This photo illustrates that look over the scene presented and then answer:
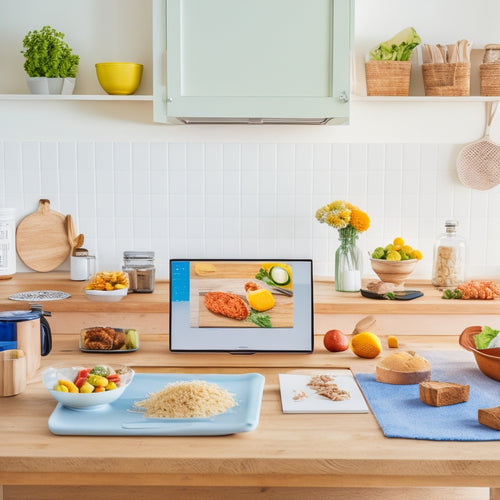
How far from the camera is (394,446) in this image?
4.63 ft

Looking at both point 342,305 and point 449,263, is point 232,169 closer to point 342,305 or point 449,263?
point 342,305

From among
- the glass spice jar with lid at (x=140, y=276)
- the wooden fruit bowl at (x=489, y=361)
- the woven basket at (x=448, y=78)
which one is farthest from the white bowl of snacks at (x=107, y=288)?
the woven basket at (x=448, y=78)

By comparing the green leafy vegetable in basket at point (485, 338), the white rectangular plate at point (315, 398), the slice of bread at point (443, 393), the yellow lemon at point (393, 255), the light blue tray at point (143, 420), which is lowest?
the white rectangular plate at point (315, 398)

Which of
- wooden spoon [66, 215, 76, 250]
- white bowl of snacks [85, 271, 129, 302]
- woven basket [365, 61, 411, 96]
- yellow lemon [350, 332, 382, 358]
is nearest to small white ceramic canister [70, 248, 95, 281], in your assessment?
wooden spoon [66, 215, 76, 250]

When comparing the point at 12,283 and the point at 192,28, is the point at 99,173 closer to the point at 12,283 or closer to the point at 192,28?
the point at 12,283

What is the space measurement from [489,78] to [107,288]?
2.14 metres

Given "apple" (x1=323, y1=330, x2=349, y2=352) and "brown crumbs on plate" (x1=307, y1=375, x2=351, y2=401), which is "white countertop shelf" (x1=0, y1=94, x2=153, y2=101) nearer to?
"apple" (x1=323, y1=330, x2=349, y2=352)

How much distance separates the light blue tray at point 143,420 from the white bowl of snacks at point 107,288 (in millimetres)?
1374

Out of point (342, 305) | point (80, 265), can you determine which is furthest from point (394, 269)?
point (80, 265)

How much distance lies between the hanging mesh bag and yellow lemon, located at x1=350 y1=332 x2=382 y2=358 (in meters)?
1.89

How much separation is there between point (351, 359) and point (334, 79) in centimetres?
157

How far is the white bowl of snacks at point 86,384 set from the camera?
5.16ft

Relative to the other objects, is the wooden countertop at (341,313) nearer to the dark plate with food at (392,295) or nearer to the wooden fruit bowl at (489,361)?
the dark plate with food at (392,295)

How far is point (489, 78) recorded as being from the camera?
11.7ft
